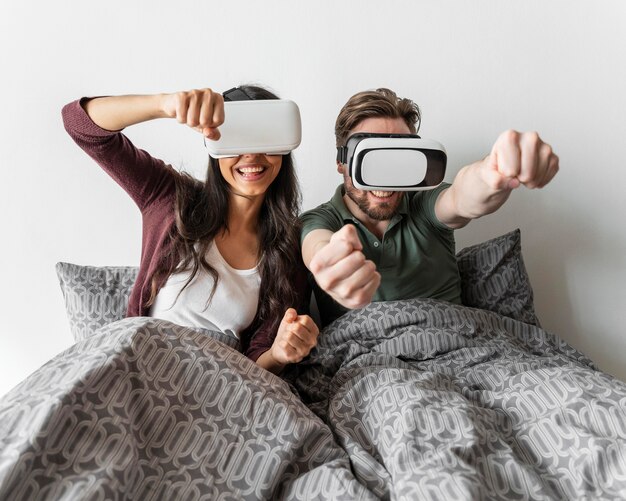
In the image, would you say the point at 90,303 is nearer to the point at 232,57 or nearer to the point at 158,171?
the point at 158,171

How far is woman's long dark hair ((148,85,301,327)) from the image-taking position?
1.11 m

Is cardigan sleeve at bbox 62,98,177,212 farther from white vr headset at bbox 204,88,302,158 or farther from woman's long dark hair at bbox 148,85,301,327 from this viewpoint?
white vr headset at bbox 204,88,302,158

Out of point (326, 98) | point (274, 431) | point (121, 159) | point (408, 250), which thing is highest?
point (326, 98)

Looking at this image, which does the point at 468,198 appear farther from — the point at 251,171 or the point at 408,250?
the point at 251,171

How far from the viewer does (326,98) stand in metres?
1.43

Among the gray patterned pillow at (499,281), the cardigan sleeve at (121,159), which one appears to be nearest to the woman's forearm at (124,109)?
the cardigan sleeve at (121,159)

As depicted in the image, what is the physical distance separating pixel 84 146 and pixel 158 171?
6.5 inches

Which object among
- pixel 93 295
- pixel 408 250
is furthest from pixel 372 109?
pixel 93 295

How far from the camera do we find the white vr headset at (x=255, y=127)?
874 mm

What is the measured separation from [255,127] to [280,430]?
1.47 feet

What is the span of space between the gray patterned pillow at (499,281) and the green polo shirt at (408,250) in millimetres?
59

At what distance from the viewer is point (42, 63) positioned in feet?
4.49

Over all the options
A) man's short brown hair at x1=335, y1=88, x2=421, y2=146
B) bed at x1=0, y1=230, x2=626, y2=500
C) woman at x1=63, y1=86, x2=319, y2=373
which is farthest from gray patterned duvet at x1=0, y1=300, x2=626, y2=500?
man's short brown hair at x1=335, y1=88, x2=421, y2=146

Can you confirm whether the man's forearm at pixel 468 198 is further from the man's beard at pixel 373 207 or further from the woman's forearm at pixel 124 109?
the woman's forearm at pixel 124 109
